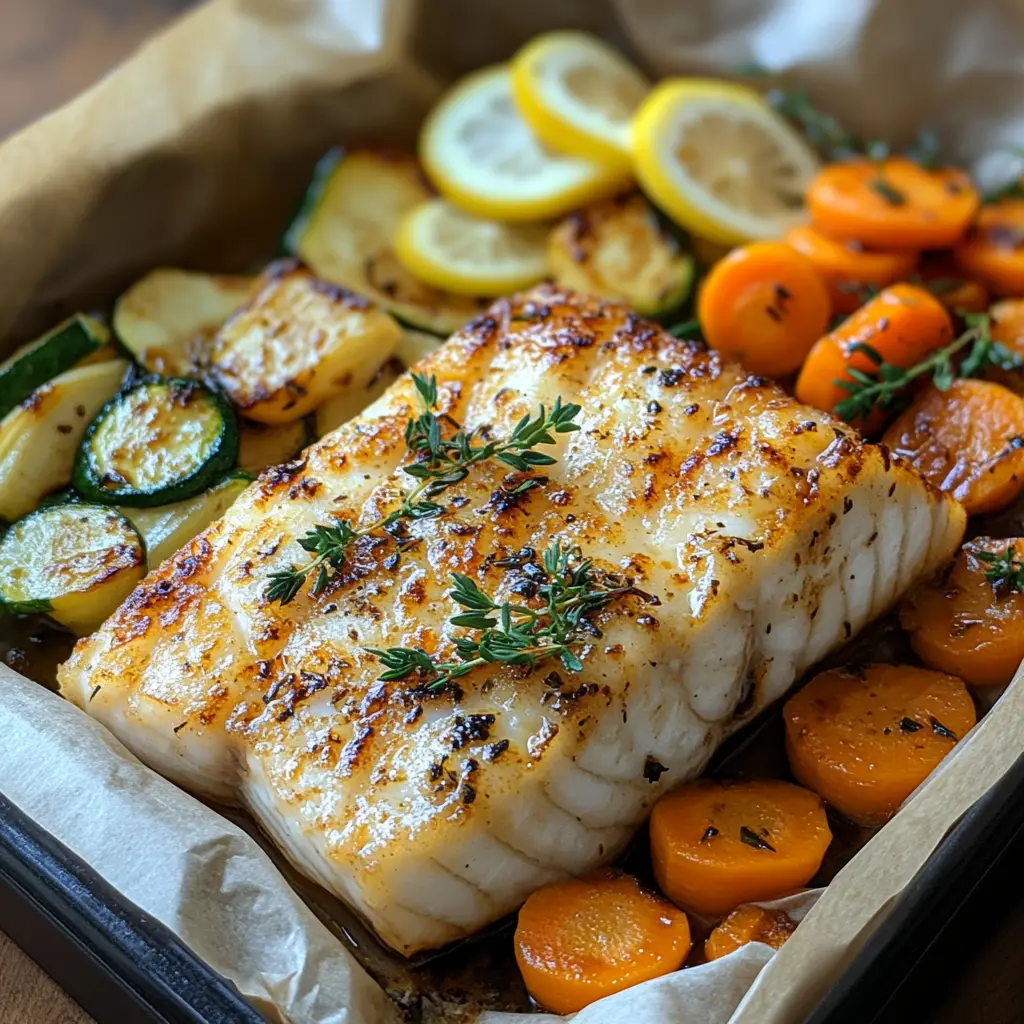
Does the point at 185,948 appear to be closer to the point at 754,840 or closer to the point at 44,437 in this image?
the point at 754,840

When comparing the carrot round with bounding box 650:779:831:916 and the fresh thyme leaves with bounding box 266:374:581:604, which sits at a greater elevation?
the fresh thyme leaves with bounding box 266:374:581:604

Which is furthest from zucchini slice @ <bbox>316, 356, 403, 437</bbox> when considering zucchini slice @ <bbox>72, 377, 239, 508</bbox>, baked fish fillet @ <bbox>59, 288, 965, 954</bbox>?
baked fish fillet @ <bbox>59, 288, 965, 954</bbox>

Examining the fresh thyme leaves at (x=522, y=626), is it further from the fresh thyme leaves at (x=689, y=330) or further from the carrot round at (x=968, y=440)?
the fresh thyme leaves at (x=689, y=330)

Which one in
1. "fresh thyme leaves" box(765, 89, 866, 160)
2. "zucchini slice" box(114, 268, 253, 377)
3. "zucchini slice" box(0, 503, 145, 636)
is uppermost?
"zucchini slice" box(114, 268, 253, 377)

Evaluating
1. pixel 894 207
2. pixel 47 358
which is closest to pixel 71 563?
pixel 47 358

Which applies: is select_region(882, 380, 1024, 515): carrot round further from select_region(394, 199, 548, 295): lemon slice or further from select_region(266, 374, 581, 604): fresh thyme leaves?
select_region(394, 199, 548, 295): lemon slice

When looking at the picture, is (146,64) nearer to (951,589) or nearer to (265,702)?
(265,702)
